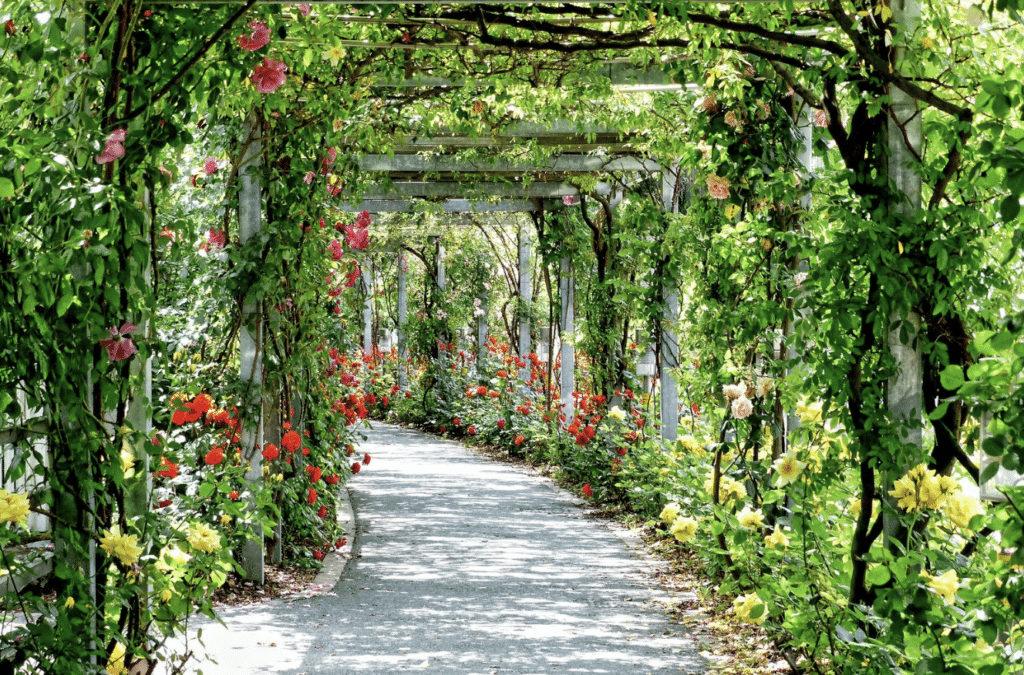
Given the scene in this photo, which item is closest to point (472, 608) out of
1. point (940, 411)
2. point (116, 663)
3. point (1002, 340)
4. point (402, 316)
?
point (116, 663)

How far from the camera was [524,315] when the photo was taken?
43.5 feet

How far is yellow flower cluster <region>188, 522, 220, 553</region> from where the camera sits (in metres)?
3.01

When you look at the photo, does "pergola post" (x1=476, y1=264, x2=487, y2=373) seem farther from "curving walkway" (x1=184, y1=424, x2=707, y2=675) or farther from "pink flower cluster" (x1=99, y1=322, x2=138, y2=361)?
"pink flower cluster" (x1=99, y1=322, x2=138, y2=361)

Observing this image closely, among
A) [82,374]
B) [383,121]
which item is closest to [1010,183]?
[82,374]

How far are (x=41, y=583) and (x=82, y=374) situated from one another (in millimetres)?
1932

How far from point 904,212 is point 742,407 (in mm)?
1504

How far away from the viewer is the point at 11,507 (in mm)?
2422

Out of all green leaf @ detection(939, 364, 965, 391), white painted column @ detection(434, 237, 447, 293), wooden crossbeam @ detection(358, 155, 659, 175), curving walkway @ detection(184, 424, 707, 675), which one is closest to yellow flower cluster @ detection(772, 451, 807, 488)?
green leaf @ detection(939, 364, 965, 391)

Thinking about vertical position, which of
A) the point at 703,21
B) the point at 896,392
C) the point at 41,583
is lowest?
the point at 41,583

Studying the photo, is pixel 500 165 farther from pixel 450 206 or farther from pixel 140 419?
pixel 140 419

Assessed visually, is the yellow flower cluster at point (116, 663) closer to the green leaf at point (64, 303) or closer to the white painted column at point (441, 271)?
the green leaf at point (64, 303)

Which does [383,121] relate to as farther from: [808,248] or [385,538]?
[808,248]

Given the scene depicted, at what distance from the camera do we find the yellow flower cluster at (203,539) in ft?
9.86

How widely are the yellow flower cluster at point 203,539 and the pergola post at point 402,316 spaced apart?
1400cm
